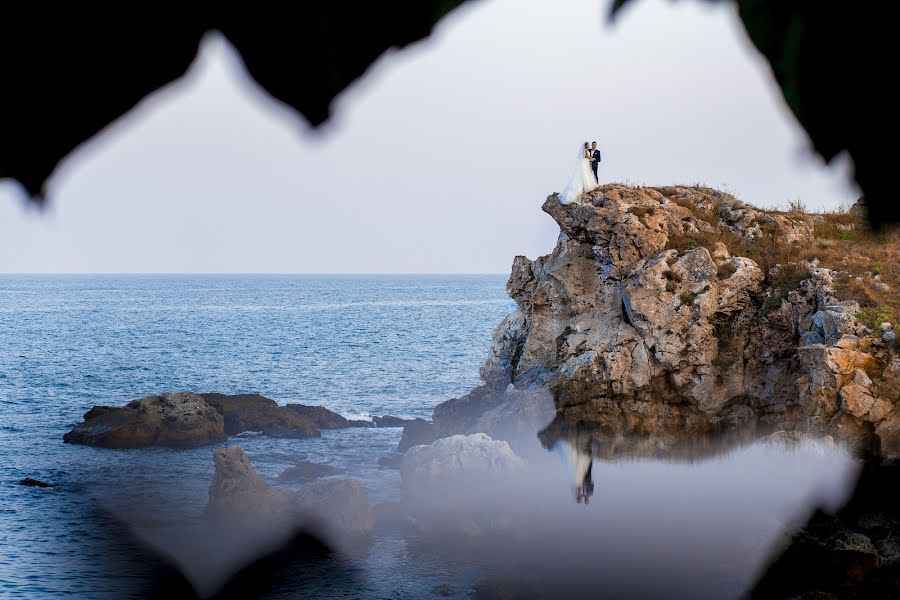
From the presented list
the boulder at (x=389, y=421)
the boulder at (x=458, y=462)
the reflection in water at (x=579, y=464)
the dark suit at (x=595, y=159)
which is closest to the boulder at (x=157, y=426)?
the boulder at (x=389, y=421)

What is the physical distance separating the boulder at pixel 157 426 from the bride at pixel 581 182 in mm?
26265

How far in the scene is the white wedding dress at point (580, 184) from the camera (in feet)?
90.2

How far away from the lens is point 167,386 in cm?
6625

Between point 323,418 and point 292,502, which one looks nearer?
point 292,502

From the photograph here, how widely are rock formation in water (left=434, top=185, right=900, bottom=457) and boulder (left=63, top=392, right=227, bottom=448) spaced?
23.3 m

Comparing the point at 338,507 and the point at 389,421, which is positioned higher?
the point at 338,507

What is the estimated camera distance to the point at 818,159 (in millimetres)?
1243

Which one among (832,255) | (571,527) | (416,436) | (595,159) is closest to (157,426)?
(416,436)

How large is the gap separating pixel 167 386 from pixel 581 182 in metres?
48.8

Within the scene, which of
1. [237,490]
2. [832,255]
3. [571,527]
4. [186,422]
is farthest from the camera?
[186,422]

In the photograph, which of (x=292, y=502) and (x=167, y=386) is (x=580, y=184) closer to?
(x=292, y=502)

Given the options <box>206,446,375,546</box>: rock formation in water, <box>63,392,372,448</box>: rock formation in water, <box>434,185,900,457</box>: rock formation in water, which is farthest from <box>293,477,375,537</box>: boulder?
<box>63,392,372,448</box>: rock formation in water

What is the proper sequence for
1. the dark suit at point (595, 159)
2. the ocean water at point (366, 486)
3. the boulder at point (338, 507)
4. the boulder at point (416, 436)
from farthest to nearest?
1. the boulder at point (416, 436)
2. the dark suit at point (595, 159)
3. the boulder at point (338, 507)
4. the ocean water at point (366, 486)

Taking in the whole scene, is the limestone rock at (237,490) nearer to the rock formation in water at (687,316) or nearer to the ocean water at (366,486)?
the ocean water at (366,486)
